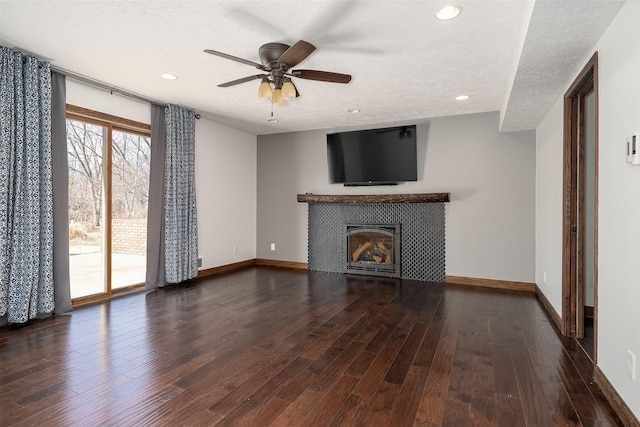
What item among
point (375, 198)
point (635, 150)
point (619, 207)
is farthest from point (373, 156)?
point (635, 150)

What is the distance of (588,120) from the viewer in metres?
3.26

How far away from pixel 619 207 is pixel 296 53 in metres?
2.19

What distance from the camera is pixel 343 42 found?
2785mm

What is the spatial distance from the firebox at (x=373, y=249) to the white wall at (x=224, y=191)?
1.87m

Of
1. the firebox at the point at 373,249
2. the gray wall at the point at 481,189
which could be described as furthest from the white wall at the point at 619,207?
the firebox at the point at 373,249

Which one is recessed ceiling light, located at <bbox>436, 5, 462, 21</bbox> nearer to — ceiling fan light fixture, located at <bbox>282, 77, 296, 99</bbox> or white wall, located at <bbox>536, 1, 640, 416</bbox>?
Answer: white wall, located at <bbox>536, 1, 640, 416</bbox>

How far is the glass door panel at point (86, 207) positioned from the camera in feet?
12.4

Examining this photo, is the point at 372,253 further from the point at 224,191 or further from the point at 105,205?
Answer: the point at 105,205

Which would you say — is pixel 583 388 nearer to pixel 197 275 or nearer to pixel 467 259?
pixel 467 259

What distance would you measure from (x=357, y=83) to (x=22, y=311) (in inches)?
152

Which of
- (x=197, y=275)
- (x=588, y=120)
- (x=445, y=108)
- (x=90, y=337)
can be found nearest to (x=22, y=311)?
(x=90, y=337)

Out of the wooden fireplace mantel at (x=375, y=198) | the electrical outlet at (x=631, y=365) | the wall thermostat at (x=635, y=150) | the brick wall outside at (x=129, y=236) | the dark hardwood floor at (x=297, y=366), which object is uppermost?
the wall thermostat at (x=635, y=150)

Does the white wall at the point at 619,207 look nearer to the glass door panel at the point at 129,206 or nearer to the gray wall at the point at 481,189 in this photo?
the gray wall at the point at 481,189

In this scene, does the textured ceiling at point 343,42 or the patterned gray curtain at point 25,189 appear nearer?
the textured ceiling at point 343,42
